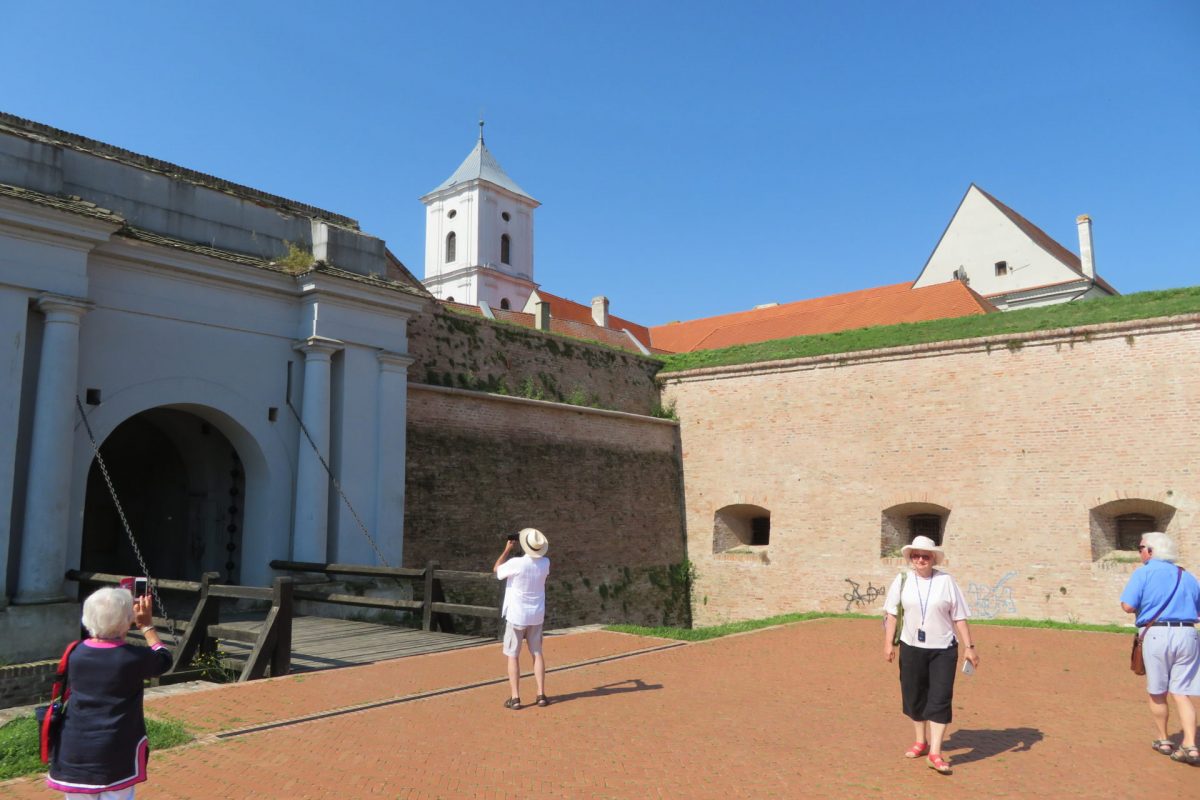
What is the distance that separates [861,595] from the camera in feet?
57.7

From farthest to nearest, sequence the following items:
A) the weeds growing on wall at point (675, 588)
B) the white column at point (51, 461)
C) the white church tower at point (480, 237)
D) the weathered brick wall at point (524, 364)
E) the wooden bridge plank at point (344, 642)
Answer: the white church tower at point (480, 237) < the weeds growing on wall at point (675, 588) < the weathered brick wall at point (524, 364) < the white column at point (51, 461) < the wooden bridge plank at point (344, 642)

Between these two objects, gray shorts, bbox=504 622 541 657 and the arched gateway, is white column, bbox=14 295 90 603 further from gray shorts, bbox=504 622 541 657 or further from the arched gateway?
gray shorts, bbox=504 622 541 657

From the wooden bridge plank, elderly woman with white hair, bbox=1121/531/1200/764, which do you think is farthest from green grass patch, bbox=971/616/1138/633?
the wooden bridge plank

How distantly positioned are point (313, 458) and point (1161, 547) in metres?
10.7

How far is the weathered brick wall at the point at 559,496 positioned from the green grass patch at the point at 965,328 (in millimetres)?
2570

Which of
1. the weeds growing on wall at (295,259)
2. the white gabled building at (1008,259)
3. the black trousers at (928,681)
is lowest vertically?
the black trousers at (928,681)

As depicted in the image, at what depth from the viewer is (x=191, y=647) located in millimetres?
8469

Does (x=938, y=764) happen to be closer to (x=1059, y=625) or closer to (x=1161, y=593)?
(x=1161, y=593)

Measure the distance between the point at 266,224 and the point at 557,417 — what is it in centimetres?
753

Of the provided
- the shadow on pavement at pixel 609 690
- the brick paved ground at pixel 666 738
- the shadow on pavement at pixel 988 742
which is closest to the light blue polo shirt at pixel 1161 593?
the brick paved ground at pixel 666 738

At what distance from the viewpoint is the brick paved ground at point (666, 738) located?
5.30 m

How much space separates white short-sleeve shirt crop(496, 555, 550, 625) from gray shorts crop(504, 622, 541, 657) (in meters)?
0.05

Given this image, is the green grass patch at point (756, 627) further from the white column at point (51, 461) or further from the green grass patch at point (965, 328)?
the white column at point (51, 461)

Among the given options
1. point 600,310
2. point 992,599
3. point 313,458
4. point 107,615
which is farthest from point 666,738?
point 600,310
